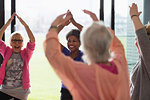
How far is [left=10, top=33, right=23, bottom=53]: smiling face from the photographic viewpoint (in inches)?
102

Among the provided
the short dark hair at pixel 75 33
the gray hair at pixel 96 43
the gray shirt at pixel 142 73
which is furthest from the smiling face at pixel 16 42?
the gray hair at pixel 96 43

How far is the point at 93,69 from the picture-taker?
1.34 m

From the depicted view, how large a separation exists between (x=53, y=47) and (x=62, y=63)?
113mm

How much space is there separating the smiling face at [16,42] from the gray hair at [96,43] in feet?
4.51

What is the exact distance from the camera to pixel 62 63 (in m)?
1.35

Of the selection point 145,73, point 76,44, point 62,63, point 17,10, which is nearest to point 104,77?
point 62,63

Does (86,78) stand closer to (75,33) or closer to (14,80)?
(75,33)

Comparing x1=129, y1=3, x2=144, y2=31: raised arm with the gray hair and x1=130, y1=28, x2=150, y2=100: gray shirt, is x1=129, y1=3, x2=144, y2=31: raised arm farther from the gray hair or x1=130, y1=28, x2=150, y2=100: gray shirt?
the gray hair

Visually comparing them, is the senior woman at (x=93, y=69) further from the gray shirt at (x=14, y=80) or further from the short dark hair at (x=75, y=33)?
the gray shirt at (x=14, y=80)

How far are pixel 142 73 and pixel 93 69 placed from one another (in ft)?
2.75

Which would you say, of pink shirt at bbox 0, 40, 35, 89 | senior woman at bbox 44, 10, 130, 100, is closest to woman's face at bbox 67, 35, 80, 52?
pink shirt at bbox 0, 40, 35, 89

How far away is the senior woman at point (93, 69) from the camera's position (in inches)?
52.8

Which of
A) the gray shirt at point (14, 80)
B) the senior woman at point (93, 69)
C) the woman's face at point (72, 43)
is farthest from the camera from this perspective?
the gray shirt at point (14, 80)

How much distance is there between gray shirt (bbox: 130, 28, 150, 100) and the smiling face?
3.97 feet
